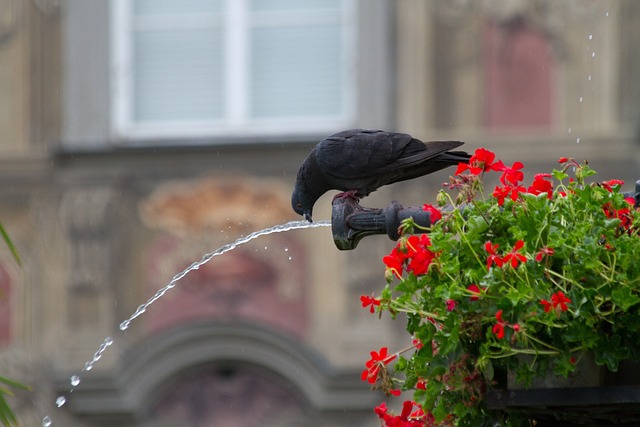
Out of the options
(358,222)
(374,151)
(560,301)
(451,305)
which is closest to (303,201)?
(374,151)

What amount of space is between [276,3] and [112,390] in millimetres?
2191

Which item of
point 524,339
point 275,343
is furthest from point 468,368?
point 275,343

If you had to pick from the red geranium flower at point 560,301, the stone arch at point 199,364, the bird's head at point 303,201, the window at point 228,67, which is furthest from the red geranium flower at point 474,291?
the window at point 228,67

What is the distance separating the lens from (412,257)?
8.64 feet

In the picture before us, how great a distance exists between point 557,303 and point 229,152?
7.94m

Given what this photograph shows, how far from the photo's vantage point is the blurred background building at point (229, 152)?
33.3 ft

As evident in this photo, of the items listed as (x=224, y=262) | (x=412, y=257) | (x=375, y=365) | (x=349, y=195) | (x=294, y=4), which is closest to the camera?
(x=412, y=257)

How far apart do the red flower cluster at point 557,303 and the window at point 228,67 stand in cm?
796

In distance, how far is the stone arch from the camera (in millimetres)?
10164

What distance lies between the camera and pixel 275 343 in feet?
33.5

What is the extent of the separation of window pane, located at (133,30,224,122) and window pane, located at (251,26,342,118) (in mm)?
222

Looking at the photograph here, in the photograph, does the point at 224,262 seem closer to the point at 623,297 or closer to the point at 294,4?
the point at 294,4

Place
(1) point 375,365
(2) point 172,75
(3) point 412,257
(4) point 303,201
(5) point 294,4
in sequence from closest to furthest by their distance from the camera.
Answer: (3) point 412,257
(1) point 375,365
(4) point 303,201
(5) point 294,4
(2) point 172,75

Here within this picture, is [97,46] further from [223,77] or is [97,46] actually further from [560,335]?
[560,335]
